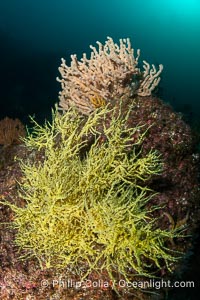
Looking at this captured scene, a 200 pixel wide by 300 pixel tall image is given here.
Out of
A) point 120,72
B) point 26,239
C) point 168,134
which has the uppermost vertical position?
point 120,72

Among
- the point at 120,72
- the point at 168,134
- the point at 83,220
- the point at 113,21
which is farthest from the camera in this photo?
the point at 113,21

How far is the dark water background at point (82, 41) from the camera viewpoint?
2116cm

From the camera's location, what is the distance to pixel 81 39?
78812mm

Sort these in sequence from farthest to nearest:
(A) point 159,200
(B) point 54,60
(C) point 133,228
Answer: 1. (B) point 54,60
2. (A) point 159,200
3. (C) point 133,228

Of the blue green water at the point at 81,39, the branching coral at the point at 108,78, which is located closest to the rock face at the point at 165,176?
the branching coral at the point at 108,78

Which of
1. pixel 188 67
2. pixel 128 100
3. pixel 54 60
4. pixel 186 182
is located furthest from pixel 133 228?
pixel 188 67

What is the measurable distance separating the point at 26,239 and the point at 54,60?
25818 mm

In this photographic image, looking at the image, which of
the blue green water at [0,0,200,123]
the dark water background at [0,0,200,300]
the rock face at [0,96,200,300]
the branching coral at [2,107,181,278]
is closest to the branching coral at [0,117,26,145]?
the rock face at [0,96,200,300]

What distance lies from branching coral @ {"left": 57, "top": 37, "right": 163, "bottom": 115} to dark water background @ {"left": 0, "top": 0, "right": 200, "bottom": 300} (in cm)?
297

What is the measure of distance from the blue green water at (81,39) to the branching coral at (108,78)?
10722 millimetres

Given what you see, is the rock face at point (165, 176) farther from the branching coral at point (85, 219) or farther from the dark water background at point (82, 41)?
the dark water background at point (82, 41)

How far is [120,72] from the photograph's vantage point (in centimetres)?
498

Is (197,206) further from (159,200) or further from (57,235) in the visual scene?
(57,235)

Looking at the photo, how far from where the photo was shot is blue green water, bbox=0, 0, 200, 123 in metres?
22.0
